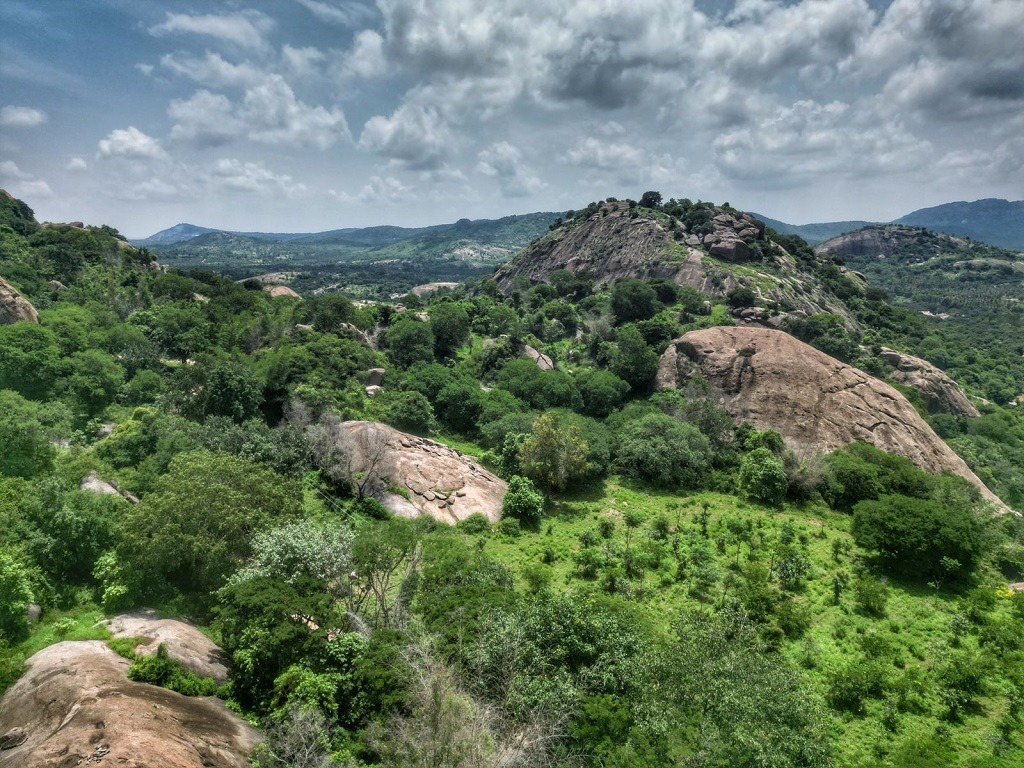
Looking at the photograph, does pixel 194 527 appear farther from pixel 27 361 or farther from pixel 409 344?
pixel 409 344

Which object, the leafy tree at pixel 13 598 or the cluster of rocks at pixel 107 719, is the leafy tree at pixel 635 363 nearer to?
the cluster of rocks at pixel 107 719

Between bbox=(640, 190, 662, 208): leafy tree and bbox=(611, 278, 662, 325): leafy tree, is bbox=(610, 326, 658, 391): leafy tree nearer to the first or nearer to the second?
bbox=(611, 278, 662, 325): leafy tree

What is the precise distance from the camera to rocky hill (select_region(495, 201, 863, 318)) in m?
89.9

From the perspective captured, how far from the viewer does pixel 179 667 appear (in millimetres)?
17141

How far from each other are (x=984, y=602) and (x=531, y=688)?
2265cm

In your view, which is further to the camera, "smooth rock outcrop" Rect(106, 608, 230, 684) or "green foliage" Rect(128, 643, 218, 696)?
"smooth rock outcrop" Rect(106, 608, 230, 684)

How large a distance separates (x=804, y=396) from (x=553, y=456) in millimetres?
26923

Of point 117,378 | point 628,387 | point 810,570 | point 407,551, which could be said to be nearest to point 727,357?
point 628,387

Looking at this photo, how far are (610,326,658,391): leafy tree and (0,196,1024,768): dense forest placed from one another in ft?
12.0

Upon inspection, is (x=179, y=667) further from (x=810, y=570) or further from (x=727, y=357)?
(x=727, y=357)

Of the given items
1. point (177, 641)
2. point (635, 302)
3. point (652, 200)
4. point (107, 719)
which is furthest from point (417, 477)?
point (652, 200)

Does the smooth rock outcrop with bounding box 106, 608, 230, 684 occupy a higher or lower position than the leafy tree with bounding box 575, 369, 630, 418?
lower

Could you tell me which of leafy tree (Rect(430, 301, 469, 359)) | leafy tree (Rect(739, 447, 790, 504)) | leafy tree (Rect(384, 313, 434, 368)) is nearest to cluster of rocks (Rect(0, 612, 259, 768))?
leafy tree (Rect(739, 447, 790, 504))

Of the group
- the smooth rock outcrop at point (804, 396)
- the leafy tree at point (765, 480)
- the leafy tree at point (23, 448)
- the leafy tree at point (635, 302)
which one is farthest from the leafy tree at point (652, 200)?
the leafy tree at point (23, 448)
